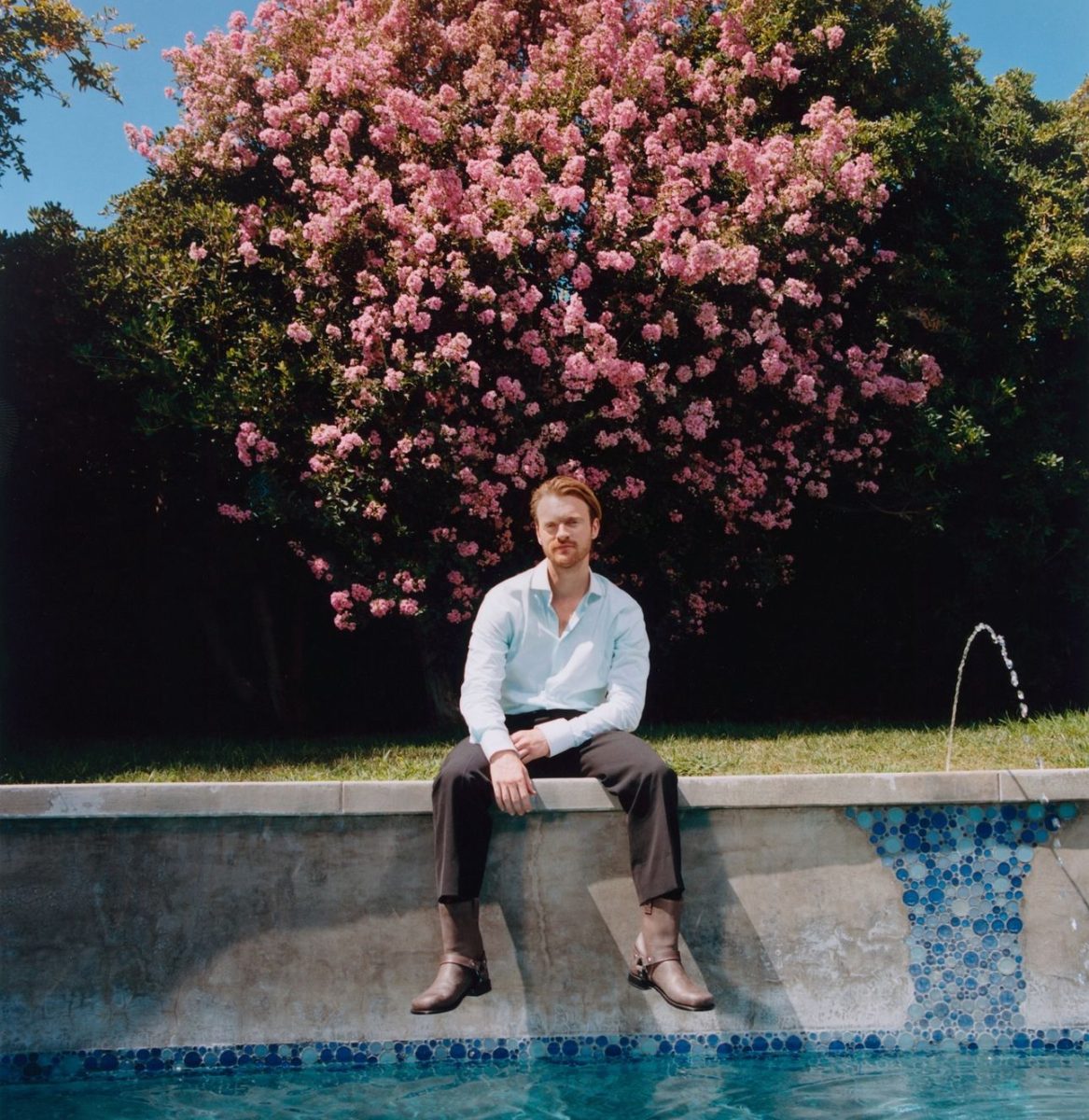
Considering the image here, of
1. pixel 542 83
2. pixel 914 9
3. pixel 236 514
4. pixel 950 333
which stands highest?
pixel 914 9

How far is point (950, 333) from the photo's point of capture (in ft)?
26.5

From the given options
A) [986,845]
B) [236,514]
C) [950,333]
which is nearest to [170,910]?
[986,845]

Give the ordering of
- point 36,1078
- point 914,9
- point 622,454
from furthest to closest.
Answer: point 914,9, point 622,454, point 36,1078

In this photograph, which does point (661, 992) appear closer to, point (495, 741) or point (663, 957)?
point (663, 957)

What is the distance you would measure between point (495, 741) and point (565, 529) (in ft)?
2.72

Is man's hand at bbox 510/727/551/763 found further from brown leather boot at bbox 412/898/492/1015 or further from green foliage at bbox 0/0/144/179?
green foliage at bbox 0/0/144/179

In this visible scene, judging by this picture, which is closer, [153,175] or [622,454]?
[622,454]

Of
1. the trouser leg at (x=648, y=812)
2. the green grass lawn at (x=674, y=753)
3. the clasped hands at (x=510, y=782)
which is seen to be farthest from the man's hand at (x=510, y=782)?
the green grass lawn at (x=674, y=753)

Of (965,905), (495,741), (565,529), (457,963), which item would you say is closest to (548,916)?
(457,963)

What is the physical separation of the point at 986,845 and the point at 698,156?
5.23 metres

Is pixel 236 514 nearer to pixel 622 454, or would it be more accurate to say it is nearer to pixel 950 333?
pixel 622 454

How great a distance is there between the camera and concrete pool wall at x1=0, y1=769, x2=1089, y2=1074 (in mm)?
3727

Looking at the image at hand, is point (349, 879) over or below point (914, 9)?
below

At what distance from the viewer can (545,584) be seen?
392 cm
